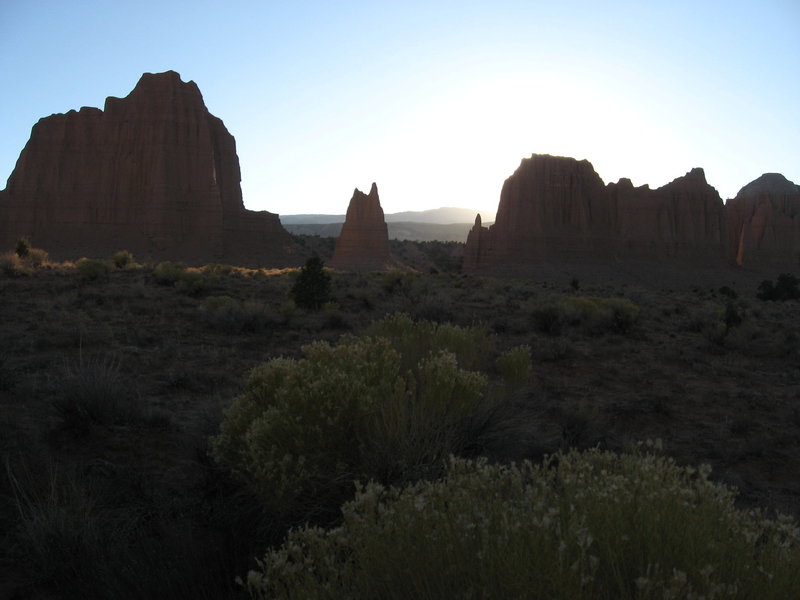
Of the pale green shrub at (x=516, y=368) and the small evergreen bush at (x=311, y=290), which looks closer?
the pale green shrub at (x=516, y=368)

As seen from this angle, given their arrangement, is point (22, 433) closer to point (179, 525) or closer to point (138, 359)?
point (179, 525)

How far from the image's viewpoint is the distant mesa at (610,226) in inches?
2650

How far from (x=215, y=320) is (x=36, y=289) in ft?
31.2

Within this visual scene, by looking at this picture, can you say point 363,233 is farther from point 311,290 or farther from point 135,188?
point 311,290

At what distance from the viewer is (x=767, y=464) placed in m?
6.97

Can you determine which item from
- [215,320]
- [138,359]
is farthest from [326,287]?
[138,359]

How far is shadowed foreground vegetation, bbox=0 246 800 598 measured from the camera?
2162mm

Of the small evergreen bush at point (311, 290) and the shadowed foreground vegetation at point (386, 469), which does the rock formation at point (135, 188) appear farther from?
the shadowed foreground vegetation at point (386, 469)

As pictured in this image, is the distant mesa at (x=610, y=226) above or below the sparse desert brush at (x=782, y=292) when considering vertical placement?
above

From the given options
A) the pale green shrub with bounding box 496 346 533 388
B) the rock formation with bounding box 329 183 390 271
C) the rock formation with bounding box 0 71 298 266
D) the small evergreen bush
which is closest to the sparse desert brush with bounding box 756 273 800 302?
the small evergreen bush

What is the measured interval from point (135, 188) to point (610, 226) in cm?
5269

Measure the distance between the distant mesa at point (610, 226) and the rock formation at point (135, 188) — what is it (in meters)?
25.2

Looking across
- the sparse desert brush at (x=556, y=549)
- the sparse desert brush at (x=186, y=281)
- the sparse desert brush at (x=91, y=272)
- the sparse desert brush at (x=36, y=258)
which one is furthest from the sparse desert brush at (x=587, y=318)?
the sparse desert brush at (x=36, y=258)

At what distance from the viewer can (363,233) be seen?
64.9m
